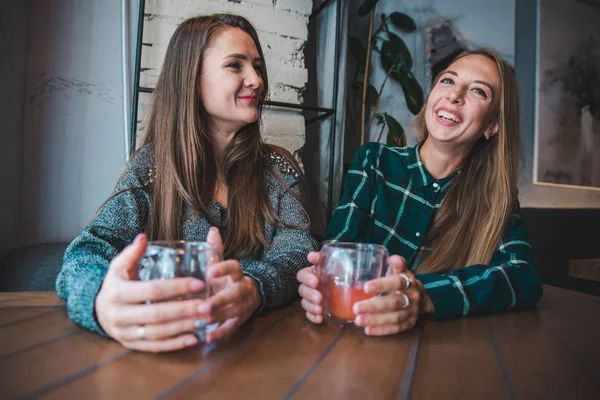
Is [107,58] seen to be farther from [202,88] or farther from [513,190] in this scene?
[513,190]

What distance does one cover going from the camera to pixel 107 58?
5.87ft

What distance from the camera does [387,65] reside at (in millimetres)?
2531

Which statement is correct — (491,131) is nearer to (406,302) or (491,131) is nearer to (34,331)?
(406,302)

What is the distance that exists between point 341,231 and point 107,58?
1187mm

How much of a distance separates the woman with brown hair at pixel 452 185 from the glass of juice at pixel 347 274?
56 cm

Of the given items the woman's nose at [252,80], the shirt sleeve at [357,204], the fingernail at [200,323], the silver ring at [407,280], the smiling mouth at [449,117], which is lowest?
the fingernail at [200,323]

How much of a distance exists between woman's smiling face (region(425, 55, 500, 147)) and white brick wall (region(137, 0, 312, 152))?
74 cm

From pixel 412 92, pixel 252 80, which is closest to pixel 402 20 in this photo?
pixel 412 92

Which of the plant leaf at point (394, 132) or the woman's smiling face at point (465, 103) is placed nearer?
the woman's smiling face at point (465, 103)

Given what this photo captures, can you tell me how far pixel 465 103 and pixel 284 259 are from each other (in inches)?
32.3

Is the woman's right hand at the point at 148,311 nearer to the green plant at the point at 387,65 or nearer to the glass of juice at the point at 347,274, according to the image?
the glass of juice at the point at 347,274

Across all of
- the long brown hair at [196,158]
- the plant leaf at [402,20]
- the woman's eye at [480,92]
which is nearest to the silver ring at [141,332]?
the long brown hair at [196,158]

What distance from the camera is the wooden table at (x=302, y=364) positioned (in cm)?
46

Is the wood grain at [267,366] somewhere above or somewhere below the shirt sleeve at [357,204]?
below
